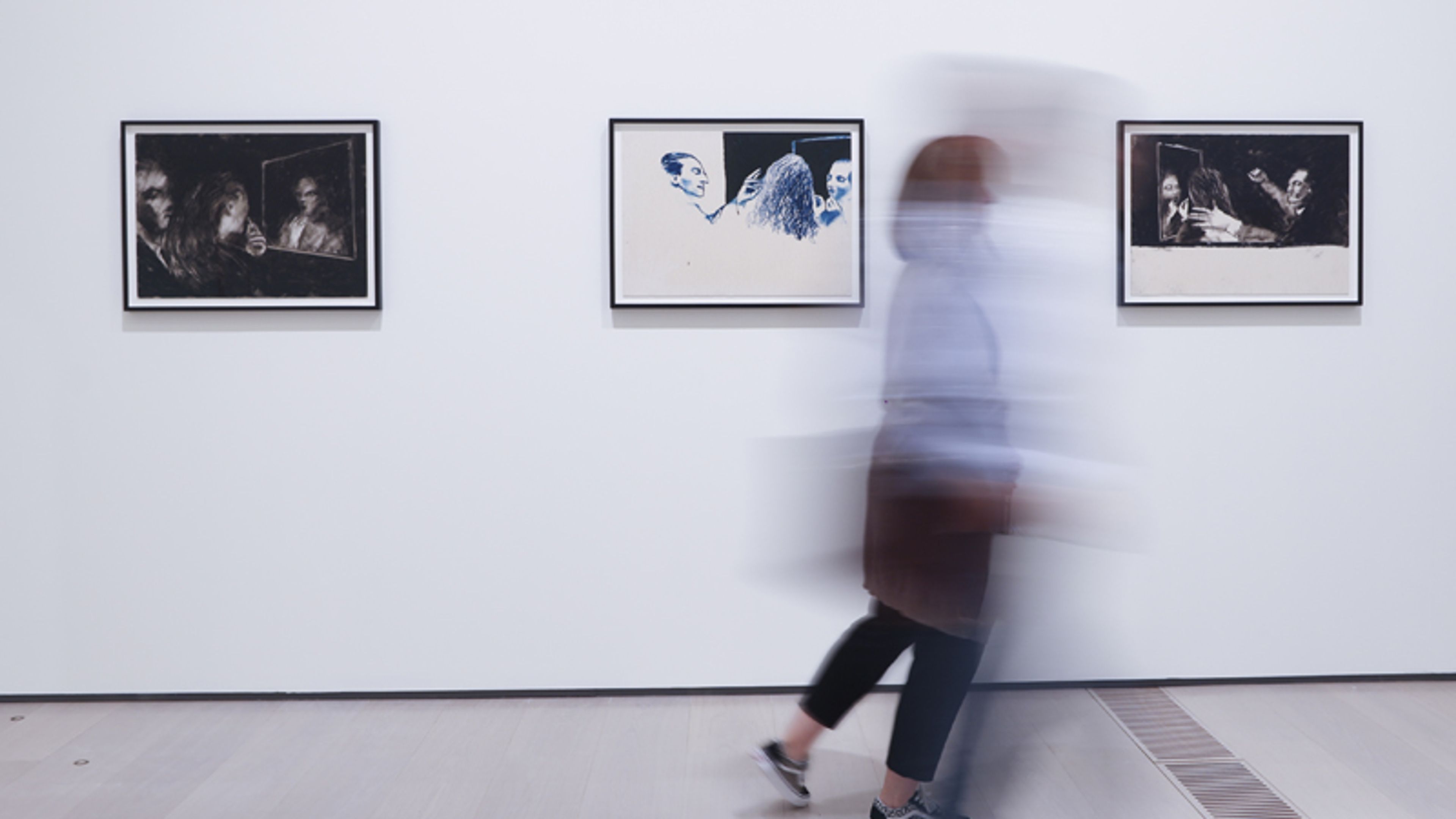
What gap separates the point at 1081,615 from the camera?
121 inches

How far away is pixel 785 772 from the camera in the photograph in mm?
2281

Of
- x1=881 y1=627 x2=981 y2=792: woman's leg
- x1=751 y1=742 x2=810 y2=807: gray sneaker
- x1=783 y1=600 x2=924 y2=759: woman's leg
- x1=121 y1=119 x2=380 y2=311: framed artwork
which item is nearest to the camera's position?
x1=881 y1=627 x2=981 y2=792: woman's leg

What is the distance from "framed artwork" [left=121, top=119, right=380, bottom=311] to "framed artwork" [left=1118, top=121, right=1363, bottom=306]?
84.1 inches

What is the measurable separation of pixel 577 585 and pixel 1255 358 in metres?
2.04

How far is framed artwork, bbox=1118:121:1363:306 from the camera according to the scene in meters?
3.00

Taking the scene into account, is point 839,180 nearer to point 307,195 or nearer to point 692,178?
point 692,178

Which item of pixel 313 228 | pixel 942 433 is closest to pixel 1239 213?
pixel 942 433

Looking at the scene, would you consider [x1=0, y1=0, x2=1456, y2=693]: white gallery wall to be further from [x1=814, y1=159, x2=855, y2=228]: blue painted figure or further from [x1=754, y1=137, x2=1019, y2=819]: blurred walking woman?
[x1=754, y1=137, x2=1019, y2=819]: blurred walking woman

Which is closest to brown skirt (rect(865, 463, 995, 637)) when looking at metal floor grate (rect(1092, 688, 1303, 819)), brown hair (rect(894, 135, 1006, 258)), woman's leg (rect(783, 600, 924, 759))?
woman's leg (rect(783, 600, 924, 759))

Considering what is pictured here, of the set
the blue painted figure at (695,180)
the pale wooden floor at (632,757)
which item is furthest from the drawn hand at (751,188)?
the pale wooden floor at (632,757)

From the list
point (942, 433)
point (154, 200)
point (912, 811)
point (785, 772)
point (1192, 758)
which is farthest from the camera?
point (154, 200)

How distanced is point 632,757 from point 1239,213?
2.23 metres

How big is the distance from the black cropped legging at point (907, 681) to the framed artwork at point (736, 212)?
1.14 metres

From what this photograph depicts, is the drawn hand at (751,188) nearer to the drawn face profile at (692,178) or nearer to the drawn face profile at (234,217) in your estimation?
the drawn face profile at (692,178)
